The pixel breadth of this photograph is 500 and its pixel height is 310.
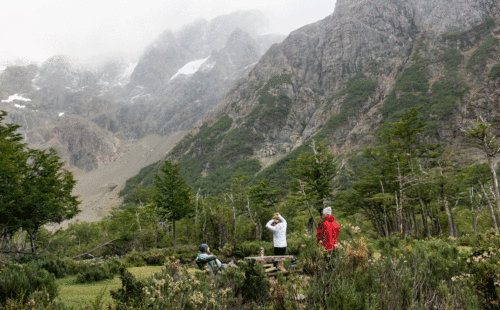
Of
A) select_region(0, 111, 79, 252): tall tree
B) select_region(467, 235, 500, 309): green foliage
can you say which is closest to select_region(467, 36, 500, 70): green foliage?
select_region(467, 235, 500, 309): green foliage

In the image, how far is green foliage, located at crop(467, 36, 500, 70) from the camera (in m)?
93.8

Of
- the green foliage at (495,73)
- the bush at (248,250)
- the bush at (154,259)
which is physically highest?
the green foliage at (495,73)

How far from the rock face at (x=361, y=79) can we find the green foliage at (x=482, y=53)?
297mm

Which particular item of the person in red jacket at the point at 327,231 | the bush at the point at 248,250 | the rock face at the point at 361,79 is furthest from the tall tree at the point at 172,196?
the rock face at the point at 361,79

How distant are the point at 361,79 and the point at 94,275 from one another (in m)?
139

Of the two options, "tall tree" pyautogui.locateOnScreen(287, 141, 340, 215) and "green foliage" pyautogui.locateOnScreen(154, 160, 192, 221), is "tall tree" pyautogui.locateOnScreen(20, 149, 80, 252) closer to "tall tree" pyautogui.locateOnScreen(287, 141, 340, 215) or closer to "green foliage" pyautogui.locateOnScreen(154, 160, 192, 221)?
"green foliage" pyautogui.locateOnScreen(154, 160, 192, 221)

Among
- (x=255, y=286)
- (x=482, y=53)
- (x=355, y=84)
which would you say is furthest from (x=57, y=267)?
(x=355, y=84)

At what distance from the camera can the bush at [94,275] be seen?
8.88 metres

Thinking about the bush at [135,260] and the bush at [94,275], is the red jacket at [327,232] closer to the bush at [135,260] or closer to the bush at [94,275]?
the bush at [94,275]

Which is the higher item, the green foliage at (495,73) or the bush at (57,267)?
the green foliage at (495,73)

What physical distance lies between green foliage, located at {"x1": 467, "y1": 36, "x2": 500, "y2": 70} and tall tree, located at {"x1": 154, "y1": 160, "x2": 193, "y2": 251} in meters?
113

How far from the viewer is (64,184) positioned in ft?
69.2

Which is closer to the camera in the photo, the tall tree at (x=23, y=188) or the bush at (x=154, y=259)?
the tall tree at (x=23, y=188)

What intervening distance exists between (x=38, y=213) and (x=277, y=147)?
125 meters
